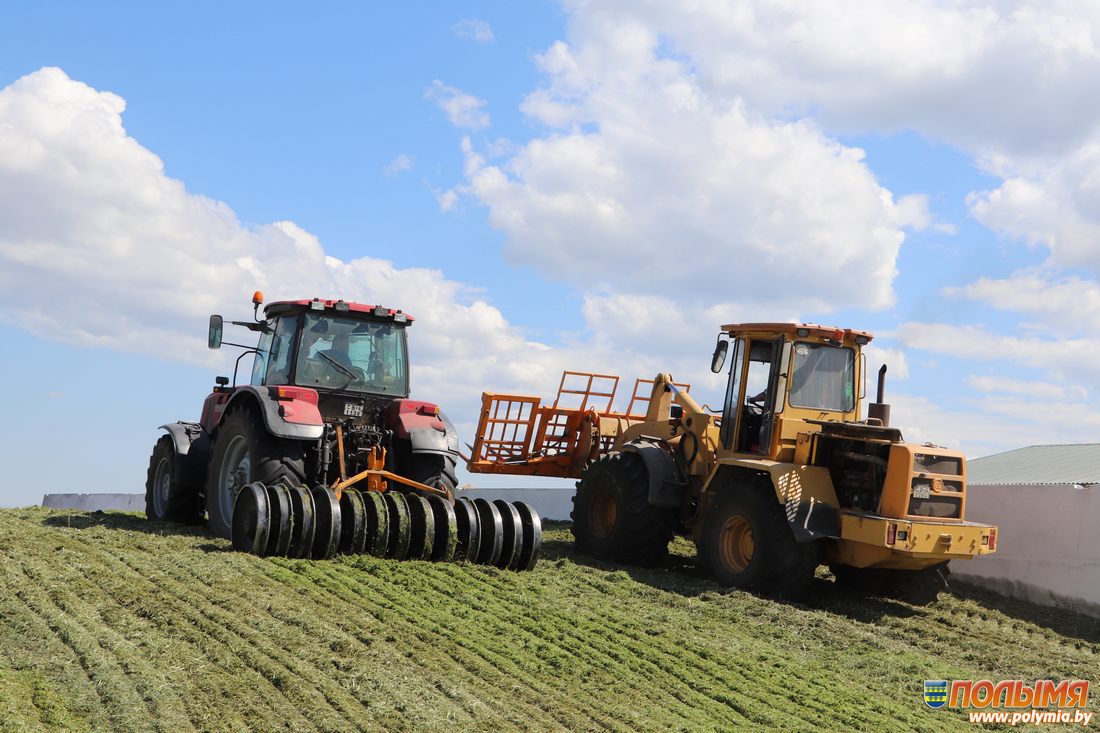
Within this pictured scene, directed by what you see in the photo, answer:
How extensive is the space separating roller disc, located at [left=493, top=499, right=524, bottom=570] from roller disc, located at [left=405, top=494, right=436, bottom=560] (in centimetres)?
64

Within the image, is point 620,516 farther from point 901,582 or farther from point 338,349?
point 338,349

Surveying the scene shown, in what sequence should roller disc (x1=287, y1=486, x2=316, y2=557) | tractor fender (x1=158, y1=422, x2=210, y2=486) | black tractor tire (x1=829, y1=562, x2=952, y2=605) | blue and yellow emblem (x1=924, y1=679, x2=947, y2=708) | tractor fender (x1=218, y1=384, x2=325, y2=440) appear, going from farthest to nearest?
tractor fender (x1=158, y1=422, x2=210, y2=486) < black tractor tire (x1=829, y1=562, x2=952, y2=605) < tractor fender (x1=218, y1=384, x2=325, y2=440) < roller disc (x1=287, y1=486, x2=316, y2=557) < blue and yellow emblem (x1=924, y1=679, x2=947, y2=708)

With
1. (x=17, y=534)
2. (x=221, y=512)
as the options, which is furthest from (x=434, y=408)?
(x=17, y=534)

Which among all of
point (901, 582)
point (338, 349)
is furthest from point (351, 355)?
point (901, 582)

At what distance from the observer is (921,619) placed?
10.7 metres

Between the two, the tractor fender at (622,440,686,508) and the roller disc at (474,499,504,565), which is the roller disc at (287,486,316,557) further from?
the tractor fender at (622,440,686,508)

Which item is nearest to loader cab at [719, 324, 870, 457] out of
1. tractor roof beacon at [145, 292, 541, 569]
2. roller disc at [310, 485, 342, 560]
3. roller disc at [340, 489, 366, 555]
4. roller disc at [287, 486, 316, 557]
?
tractor roof beacon at [145, 292, 541, 569]

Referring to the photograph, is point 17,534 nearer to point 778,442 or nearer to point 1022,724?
point 778,442

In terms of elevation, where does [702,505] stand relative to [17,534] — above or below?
above

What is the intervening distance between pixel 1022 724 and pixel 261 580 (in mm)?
5289

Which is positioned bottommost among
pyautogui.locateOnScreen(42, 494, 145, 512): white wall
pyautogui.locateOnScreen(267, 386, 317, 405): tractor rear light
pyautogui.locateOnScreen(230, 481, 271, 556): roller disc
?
pyautogui.locateOnScreen(42, 494, 145, 512): white wall

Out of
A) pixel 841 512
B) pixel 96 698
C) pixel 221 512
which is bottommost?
pixel 96 698

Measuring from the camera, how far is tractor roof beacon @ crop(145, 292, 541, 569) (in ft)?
32.0

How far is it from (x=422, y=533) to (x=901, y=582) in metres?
4.76
